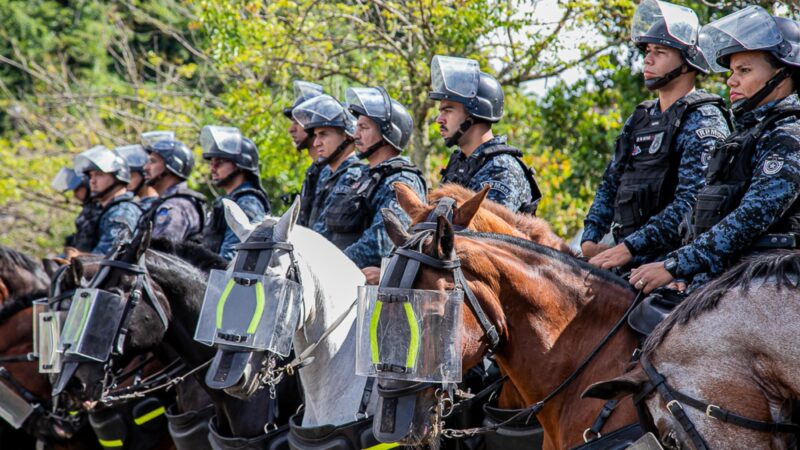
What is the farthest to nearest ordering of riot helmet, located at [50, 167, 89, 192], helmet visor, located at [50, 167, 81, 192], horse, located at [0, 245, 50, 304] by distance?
helmet visor, located at [50, 167, 81, 192]
riot helmet, located at [50, 167, 89, 192]
horse, located at [0, 245, 50, 304]

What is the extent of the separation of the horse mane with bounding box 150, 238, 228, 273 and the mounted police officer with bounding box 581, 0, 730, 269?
242cm

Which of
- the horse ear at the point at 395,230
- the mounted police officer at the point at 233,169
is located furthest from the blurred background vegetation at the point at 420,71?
the horse ear at the point at 395,230

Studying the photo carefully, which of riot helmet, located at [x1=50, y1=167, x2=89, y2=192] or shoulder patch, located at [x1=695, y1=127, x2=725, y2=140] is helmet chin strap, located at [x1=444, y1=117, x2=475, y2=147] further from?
riot helmet, located at [x1=50, y1=167, x2=89, y2=192]

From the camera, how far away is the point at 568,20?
10.9 meters

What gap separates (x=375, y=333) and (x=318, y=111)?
3716 millimetres

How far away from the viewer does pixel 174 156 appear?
1005 centimetres

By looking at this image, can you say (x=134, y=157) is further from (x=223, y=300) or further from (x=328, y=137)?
(x=223, y=300)

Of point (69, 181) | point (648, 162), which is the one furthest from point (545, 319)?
point (69, 181)

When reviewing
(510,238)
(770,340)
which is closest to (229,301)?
(510,238)

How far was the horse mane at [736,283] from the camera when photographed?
122 inches

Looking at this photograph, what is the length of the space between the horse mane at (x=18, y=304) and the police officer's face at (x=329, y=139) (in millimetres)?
2565

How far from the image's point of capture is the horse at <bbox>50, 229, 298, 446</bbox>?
618 centimetres

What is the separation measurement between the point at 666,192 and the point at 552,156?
7385 millimetres

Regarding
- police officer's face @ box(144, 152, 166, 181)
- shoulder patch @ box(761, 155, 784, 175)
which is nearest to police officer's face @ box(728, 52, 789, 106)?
shoulder patch @ box(761, 155, 784, 175)
